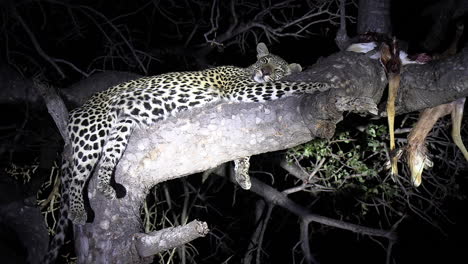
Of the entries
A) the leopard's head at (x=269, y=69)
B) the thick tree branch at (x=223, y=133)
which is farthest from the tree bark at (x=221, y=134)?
the leopard's head at (x=269, y=69)

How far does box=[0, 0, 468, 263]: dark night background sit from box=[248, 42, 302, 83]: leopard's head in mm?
709

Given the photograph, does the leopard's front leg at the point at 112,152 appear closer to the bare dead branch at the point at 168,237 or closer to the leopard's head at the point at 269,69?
the bare dead branch at the point at 168,237

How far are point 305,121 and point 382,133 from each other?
2887mm

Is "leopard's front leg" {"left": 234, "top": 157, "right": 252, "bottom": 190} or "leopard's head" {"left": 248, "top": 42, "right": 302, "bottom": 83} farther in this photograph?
"leopard's head" {"left": 248, "top": 42, "right": 302, "bottom": 83}

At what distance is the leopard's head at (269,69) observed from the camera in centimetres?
514

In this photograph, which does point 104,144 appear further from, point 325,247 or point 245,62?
point 325,247

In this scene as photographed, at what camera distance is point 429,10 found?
4570 millimetres

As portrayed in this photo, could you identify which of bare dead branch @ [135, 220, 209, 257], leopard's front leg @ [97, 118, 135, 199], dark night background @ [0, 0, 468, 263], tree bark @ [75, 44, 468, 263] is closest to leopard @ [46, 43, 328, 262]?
leopard's front leg @ [97, 118, 135, 199]

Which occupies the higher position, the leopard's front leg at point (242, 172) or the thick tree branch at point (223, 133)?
the thick tree branch at point (223, 133)

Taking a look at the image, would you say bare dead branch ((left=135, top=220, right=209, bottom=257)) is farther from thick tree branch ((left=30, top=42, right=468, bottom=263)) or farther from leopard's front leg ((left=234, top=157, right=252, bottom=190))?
leopard's front leg ((left=234, top=157, right=252, bottom=190))

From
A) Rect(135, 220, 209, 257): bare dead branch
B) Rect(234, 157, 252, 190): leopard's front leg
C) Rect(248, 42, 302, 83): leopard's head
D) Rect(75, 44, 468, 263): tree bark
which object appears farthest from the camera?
Rect(248, 42, 302, 83): leopard's head

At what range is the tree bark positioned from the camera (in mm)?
3320

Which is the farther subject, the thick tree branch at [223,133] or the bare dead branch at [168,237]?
the thick tree branch at [223,133]

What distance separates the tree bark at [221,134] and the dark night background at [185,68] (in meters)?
0.70
